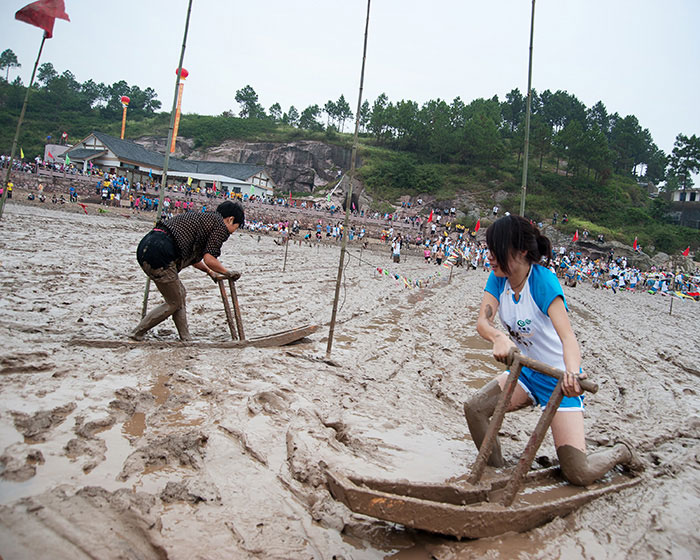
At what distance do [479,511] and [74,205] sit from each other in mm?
32258

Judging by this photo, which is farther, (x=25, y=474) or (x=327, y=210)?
(x=327, y=210)

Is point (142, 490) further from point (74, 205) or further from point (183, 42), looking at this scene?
point (74, 205)

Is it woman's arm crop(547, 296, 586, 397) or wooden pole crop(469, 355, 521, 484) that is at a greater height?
woman's arm crop(547, 296, 586, 397)

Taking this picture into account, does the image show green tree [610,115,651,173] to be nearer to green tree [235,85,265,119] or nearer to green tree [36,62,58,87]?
green tree [235,85,265,119]

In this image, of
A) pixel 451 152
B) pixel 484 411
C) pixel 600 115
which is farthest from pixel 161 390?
pixel 600 115

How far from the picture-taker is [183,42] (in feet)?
18.6

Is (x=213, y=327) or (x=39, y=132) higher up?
(x=39, y=132)

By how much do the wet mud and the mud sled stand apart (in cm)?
9

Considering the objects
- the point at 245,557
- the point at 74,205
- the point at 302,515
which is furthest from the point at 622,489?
the point at 74,205

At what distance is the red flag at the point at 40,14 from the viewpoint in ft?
19.9

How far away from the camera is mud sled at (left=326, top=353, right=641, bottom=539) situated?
1.99m

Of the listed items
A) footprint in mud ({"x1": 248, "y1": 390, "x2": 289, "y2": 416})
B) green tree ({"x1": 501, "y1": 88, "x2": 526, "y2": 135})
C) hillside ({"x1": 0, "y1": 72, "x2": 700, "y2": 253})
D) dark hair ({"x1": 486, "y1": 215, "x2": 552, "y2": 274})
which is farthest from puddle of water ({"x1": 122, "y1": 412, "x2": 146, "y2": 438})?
green tree ({"x1": 501, "y1": 88, "x2": 526, "y2": 135})

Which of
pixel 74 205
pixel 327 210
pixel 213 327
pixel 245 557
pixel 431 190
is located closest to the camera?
→ pixel 245 557

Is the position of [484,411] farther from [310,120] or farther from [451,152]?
[310,120]
